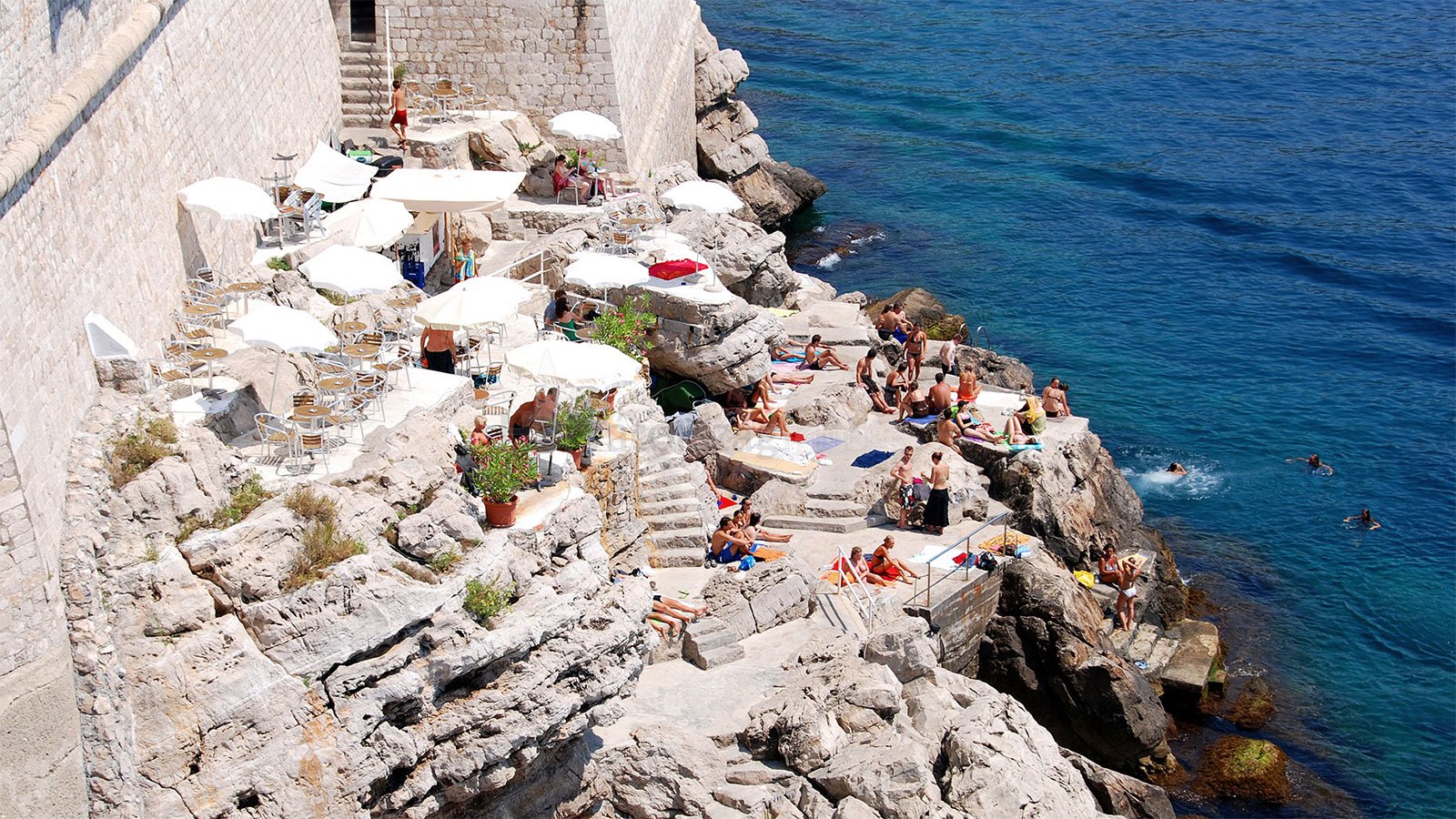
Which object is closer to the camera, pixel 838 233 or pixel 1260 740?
pixel 1260 740

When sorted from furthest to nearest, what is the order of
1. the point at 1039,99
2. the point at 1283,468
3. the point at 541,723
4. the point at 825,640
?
the point at 1039,99, the point at 1283,468, the point at 825,640, the point at 541,723

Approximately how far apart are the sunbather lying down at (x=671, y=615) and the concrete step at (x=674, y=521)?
55.9 inches

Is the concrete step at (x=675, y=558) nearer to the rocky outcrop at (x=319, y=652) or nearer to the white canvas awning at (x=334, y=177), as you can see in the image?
the rocky outcrop at (x=319, y=652)

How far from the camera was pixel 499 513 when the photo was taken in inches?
656

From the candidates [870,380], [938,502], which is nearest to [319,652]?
[938,502]

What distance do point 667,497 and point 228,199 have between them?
6.85 meters

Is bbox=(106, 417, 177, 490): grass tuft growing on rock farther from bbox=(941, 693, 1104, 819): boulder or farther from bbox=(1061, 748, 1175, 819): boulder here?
bbox=(1061, 748, 1175, 819): boulder

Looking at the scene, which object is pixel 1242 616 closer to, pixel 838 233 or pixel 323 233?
pixel 323 233

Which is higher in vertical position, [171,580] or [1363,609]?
[171,580]

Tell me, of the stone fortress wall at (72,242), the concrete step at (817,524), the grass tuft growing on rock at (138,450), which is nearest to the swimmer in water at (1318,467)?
the concrete step at (817,524)

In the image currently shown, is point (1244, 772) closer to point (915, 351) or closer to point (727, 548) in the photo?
point (727, 548)

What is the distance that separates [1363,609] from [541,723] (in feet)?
59.6

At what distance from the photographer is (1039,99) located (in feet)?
183

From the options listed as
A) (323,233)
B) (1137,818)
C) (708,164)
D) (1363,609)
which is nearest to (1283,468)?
(1363,609)
